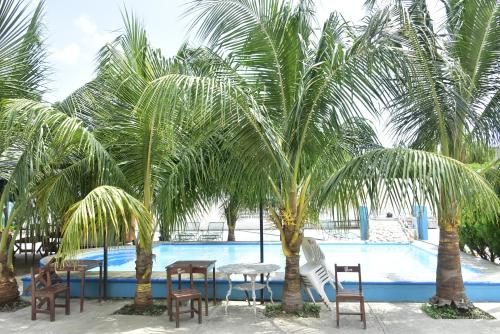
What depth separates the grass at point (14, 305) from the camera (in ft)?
21.8

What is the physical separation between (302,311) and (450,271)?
89.6 inches

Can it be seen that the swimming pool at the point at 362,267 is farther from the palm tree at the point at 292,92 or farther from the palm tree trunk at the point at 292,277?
the palm tree at the point at 292,92

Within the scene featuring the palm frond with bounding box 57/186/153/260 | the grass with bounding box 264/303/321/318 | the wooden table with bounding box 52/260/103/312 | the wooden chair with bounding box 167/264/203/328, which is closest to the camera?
the palm frond with bounding box 57/186/153/260

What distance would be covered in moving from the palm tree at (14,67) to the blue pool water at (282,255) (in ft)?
14.7

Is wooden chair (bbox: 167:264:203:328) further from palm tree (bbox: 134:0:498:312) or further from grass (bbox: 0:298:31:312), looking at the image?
grass (bbox: 0:298:31:312)

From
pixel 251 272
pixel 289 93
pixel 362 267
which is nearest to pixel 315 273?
pixel 251 272

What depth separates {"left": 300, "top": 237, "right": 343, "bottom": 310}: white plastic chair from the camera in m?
6.34

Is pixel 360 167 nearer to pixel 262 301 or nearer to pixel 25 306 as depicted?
pixel 262 301

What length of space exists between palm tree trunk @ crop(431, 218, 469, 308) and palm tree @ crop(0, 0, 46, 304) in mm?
6390

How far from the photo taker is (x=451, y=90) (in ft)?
18.1

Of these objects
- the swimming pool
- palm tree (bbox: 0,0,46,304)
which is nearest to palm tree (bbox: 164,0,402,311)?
the swimming pool

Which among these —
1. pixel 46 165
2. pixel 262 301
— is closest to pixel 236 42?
pixel 46 165

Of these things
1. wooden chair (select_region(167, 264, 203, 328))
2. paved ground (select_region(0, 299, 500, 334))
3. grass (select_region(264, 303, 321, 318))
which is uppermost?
wooden chair (select_region(167, 264, 203, 328))

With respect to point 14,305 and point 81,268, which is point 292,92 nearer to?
point 81,268
